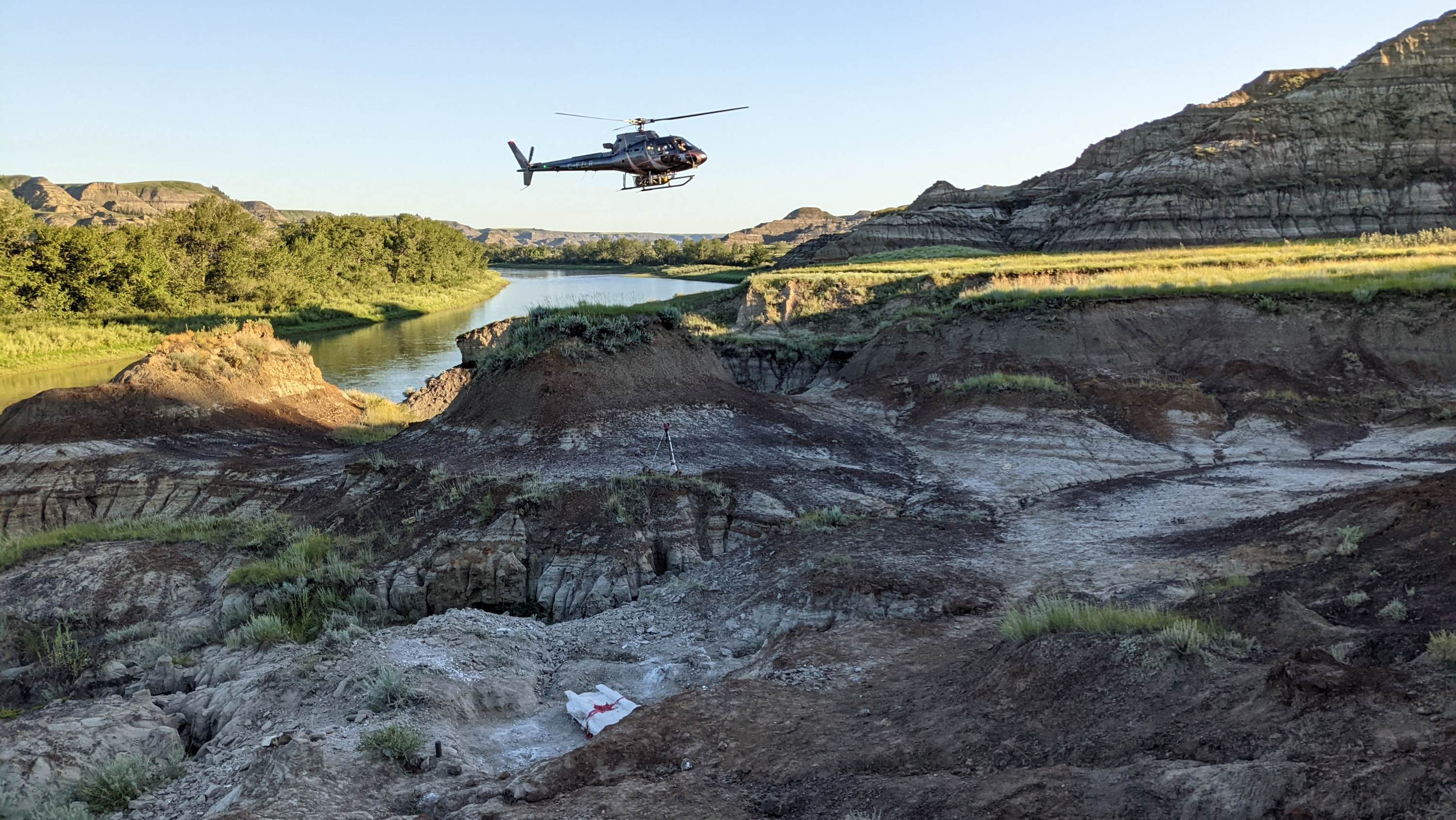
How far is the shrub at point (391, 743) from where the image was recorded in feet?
23.5

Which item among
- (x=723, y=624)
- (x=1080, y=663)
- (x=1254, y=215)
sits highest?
(x=1254, y=215)

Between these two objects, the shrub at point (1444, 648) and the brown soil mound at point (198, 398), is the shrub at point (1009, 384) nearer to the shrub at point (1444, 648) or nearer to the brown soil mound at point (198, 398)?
the shrub at point (1444, 648)

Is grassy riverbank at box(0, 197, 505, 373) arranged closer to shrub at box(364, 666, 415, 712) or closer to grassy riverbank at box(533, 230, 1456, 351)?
grassy riverbank at box(533, 230, 1456, 351)

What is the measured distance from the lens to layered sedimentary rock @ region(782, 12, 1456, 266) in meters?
48.0

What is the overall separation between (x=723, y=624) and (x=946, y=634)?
2.93 metres

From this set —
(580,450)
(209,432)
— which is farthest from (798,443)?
(209,432)

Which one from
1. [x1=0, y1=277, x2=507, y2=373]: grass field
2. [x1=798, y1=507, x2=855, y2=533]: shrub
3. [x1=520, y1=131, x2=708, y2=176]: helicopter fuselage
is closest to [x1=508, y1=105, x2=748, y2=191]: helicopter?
[x1=520, y1=131, x2=708, y2=176]: helicopter fuselage

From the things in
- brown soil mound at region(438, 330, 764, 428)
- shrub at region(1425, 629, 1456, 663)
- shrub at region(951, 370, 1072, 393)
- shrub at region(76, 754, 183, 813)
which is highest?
brown soil mound at region(438, 330, 764, 428)

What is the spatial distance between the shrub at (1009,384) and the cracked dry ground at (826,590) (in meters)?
0.53

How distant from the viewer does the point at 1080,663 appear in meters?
6.75

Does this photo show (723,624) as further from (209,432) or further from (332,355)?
(332,355)

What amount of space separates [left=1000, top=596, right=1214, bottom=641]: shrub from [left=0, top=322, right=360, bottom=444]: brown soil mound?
21.8 meters

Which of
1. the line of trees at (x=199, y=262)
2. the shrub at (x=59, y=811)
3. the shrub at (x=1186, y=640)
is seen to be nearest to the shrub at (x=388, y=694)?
the shrub at (x=59, y=811)

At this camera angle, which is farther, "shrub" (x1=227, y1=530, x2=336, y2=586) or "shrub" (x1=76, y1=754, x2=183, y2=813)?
"shrub" (x1=227, y1=530, x2=336, y2=586)
